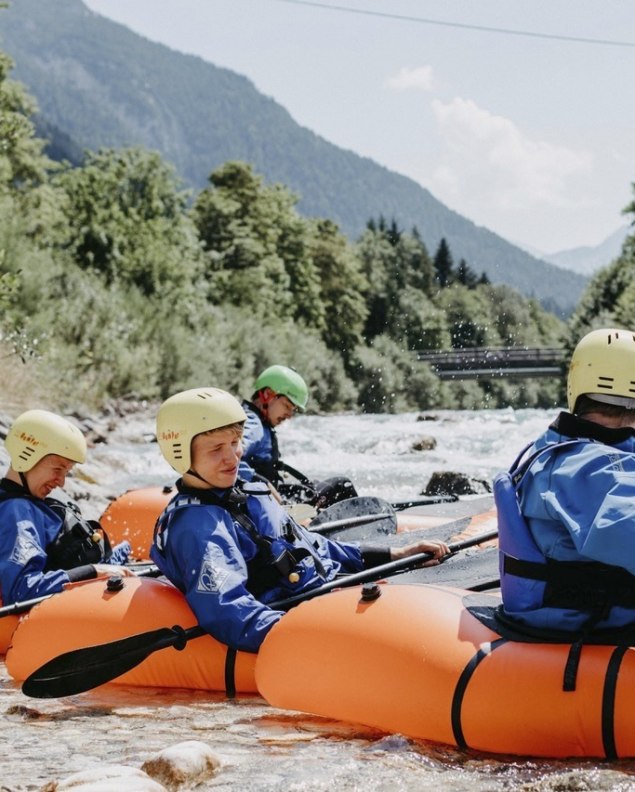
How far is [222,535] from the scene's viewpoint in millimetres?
3666

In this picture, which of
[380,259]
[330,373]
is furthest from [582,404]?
[380,259]

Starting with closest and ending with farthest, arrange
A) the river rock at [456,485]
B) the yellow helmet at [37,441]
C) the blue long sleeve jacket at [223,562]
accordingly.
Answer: the blue long sleeve jacket at [223,562], the yellow helmet at [37,441], the river rock at [456,485]

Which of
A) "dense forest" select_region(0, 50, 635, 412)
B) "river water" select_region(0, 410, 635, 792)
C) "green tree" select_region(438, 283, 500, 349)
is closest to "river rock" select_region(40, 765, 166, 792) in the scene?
"river water" select_region(0, 410, 635, 792)

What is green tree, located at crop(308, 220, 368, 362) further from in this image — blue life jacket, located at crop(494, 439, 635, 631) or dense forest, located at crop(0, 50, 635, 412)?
blue life jacket, located at crop(494, 439, 635, 631)

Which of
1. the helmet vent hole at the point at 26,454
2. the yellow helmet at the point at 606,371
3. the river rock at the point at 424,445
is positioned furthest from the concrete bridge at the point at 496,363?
the yellow helmet at the point at 606,371

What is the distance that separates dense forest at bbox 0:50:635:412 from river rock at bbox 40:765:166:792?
40.5 feet

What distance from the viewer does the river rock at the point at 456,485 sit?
1085 centimetres

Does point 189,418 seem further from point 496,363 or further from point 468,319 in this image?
point 468,319

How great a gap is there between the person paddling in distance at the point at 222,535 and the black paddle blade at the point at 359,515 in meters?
2.06

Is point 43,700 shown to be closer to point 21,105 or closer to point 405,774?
point 405,774

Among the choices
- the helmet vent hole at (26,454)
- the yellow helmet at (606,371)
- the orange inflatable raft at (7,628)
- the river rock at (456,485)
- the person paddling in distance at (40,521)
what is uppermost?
the yellow helmet at (606,371)

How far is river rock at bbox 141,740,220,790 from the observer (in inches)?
104

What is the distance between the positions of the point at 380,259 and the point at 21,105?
40208 mm

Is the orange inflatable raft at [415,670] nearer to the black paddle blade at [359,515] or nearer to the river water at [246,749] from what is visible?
the river water at [246,749]
